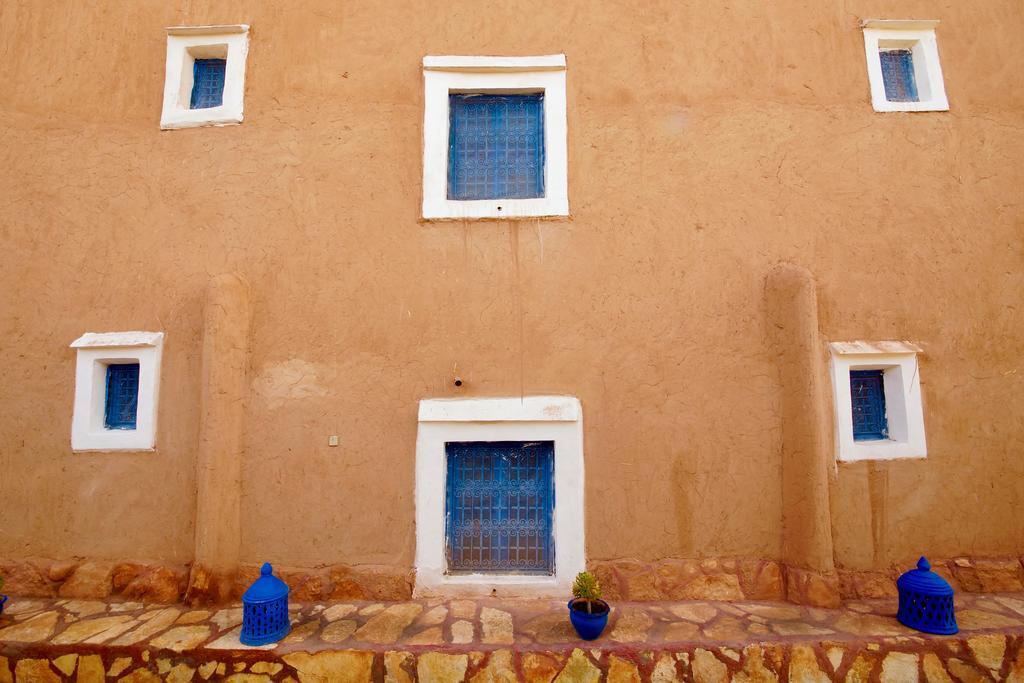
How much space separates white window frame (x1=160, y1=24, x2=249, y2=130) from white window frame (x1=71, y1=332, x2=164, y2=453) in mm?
2019

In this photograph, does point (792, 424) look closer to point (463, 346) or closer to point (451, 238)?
point (463, 346)

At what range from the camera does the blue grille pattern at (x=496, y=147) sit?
201 inches

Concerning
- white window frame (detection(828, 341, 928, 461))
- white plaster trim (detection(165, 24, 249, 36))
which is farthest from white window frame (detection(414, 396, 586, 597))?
white plaster trim (detection(165, 24, 249, 36))

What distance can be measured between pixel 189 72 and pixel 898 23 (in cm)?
674

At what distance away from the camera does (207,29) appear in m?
5.20

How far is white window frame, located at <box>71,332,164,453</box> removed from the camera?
476 cm

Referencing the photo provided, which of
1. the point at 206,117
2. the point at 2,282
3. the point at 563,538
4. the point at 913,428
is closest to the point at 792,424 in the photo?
the point at 913,428

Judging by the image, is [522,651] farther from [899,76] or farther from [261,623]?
[899,76]

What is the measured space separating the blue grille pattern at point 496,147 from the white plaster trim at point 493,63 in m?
0.25

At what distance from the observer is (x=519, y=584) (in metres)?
4.52

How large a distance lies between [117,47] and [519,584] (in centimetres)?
614

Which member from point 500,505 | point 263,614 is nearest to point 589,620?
point 500,505

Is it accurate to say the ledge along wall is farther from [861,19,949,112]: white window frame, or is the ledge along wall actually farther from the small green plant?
the small green plant

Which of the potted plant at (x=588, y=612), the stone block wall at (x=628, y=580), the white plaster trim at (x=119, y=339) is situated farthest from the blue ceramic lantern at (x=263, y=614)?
the white plaster trim at (x=119, y=339)
